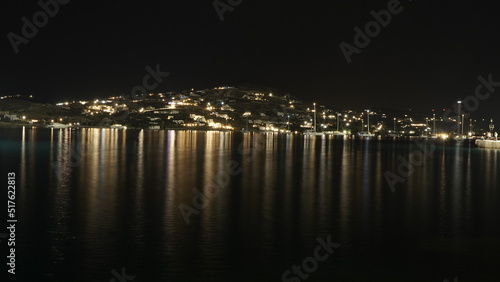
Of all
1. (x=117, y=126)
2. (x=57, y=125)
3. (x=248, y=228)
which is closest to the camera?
(x=248, y=228)

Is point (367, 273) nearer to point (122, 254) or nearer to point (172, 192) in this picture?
point (122, 254)

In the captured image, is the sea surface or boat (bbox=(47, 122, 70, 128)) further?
boat (bbox=(47, 122, 70, 128))

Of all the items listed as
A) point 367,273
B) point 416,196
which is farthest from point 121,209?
point 416,196

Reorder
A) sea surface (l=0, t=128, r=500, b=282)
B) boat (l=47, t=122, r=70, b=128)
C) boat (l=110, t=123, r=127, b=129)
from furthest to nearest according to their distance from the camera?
1. boat (l=110, t=123, r=127, b=129)
2. boat (l=47, t=122, r=70, b=128)
3. sea surface (l=0, t=128, r=500, b=282)

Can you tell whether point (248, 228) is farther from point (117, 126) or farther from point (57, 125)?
point (57, 125)

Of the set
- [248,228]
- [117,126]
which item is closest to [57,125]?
[117,126]

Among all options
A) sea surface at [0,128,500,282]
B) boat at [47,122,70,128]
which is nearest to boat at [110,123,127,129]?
boat at [47,122,70,128]

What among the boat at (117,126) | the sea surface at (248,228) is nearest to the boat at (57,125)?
the boat at (117,126)

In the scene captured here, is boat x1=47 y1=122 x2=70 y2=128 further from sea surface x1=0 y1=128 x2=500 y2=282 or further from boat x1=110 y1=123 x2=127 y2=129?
sea surface x1=0 y1=128 x2=500 y2=282

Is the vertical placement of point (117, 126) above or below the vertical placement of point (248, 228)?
above

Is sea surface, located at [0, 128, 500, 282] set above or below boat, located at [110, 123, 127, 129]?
below

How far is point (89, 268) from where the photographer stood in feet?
26.8

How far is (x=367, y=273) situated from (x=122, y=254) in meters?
4.09

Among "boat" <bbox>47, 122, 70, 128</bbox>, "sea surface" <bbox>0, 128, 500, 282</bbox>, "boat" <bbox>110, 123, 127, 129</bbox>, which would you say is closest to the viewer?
"sea surface" <bbox>0, 128, 500, 282</bbox>
